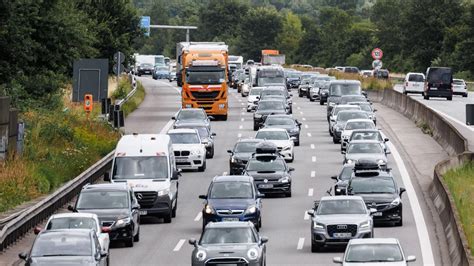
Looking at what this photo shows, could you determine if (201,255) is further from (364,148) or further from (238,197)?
(364,148)

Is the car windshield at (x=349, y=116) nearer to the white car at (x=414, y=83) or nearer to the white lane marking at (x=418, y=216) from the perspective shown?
the white lane marking at (x=418, y=216)

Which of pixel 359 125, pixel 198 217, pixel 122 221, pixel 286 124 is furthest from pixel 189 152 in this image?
pixel 122 221

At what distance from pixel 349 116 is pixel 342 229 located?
31.7 m

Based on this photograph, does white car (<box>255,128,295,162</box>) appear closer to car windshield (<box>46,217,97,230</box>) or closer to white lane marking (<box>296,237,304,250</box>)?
white lane marking (<box>296,237,304,250</box>)

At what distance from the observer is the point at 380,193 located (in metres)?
38.7

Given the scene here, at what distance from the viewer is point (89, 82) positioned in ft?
205

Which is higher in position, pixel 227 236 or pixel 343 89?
pixel 227 236

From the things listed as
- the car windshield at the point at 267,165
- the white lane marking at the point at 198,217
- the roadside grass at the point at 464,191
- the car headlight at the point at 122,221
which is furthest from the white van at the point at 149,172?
the roadside grass at the point at 464,191

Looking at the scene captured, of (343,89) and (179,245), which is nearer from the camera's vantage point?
(179,245)

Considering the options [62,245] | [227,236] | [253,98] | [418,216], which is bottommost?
[253,98]

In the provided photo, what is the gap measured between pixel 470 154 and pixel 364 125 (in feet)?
35.2

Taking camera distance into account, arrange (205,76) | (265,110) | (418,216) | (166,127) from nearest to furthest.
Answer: (418,216)
(265,110)
(166,127)
(205,76)

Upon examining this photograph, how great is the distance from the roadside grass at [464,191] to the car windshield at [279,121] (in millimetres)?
13873

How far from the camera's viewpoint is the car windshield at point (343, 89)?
7819 centimetres
